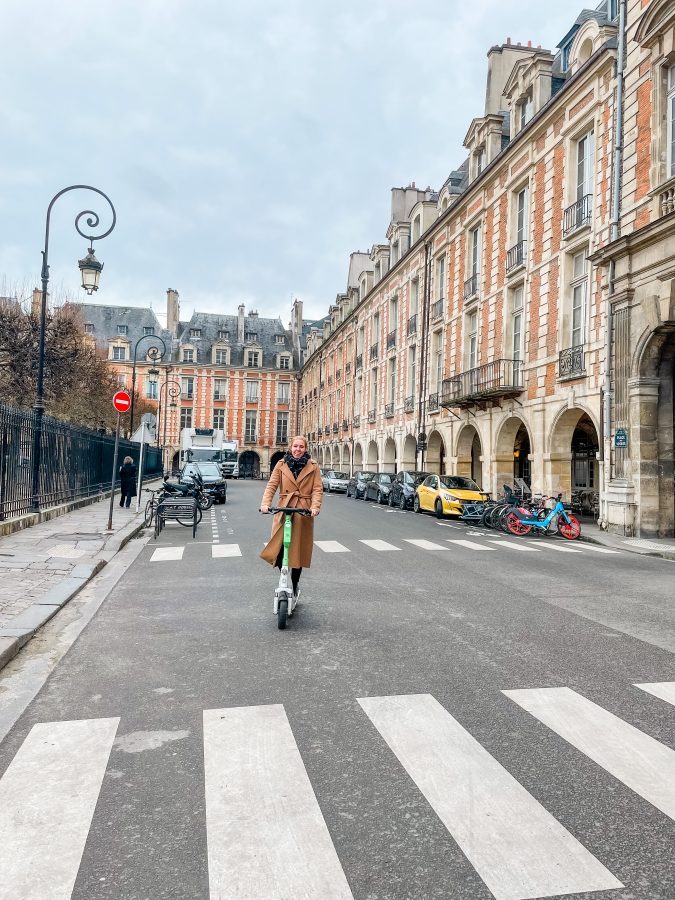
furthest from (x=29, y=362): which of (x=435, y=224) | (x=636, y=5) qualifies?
(x=636, y=5)

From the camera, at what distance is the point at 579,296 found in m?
19.7

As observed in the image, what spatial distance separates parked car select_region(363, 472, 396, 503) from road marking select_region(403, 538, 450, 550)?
13.9 meters

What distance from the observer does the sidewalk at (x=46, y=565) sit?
5.77m

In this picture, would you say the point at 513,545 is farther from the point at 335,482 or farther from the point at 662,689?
the point at 335,482

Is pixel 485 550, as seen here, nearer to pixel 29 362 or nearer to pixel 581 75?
pixel 581 75

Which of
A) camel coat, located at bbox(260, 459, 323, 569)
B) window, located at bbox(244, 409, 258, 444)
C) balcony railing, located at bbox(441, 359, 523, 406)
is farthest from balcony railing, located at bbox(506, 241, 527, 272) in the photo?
window, located at bbox(244, 409, 258, 444)

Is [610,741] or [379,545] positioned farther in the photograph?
[379,545]

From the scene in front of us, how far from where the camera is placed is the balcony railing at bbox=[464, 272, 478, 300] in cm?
2701

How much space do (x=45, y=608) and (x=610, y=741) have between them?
5.01 metres

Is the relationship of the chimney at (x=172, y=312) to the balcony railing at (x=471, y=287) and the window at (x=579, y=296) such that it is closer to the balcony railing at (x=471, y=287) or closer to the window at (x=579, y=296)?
the balcony railing at (x=471, y=287)

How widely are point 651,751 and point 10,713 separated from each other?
3526mm

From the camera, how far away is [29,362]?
26.7m

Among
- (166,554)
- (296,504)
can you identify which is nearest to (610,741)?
(296,504)

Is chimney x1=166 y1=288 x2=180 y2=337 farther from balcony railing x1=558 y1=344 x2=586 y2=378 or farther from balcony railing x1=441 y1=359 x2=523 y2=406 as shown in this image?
balcony railing x1=558 y1=344 x2=586 y2=378
